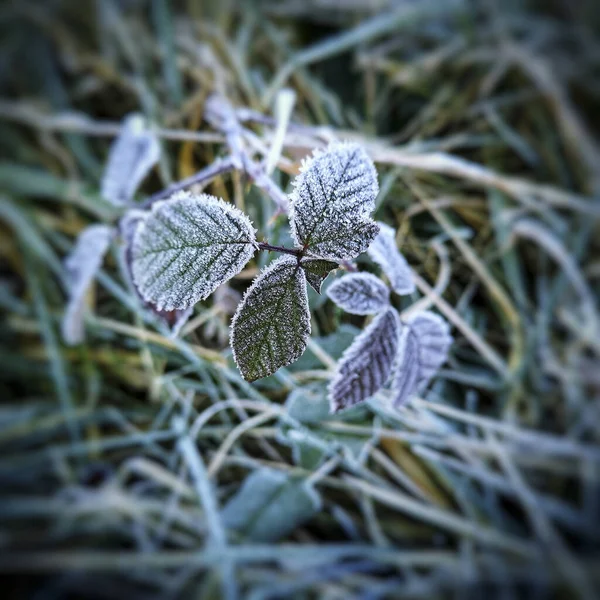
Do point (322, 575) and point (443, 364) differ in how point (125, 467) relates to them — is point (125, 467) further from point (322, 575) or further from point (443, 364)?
point (443, 364)

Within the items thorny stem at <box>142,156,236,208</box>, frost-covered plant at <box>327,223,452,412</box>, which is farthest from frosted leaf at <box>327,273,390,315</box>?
thorny stem at <box>142,156,236,208</box>

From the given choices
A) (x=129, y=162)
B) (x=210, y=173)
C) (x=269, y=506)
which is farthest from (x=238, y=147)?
(x=269, y=506)

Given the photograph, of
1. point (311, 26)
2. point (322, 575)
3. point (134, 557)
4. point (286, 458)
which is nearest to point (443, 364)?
point (286, 458)

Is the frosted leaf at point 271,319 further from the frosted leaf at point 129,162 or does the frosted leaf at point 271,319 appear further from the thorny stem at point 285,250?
the frosted leaf at point 129,162

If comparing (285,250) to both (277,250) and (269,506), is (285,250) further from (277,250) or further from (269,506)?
(269,506)

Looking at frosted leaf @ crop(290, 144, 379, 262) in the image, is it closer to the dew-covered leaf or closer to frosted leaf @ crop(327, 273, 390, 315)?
frosted leaf @ crop(327, 273, 390, 315)

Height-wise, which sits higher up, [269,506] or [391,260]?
[391,260]

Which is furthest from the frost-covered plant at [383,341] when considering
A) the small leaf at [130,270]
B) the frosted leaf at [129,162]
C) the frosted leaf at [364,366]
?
the frosted leaf at [129,162]
